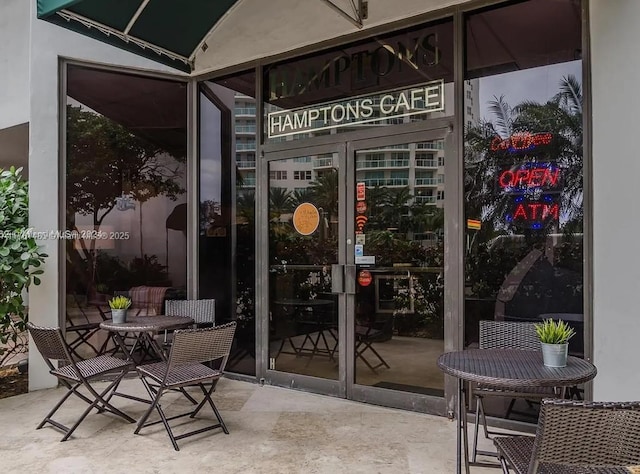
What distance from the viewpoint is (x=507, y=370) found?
8.25ft

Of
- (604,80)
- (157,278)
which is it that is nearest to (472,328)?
(604,80)

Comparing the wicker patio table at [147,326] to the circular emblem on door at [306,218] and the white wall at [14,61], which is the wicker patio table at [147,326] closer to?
the circular emblem on door at [306,218]

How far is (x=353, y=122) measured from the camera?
4.42 metres

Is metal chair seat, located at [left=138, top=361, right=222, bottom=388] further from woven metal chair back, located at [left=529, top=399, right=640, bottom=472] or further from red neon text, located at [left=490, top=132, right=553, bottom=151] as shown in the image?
red neon text, located at [left=490, top=132, right=553, bottom=151]

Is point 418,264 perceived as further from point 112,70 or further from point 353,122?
point 112,70

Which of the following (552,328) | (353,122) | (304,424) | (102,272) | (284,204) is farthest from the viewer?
(102,272)

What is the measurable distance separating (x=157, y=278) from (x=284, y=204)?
164cm

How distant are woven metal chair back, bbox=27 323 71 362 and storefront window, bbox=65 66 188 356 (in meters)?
1.34

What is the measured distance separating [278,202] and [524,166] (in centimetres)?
222

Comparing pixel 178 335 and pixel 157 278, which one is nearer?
pixel 178 335

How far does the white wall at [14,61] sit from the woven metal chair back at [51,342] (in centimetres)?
330

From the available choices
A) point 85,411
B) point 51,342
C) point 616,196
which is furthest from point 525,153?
point 85,411

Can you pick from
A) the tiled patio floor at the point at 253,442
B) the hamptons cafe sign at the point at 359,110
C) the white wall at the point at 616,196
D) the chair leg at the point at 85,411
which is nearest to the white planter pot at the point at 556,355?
the white wall at the point at 616,196

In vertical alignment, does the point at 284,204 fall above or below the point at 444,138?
below
